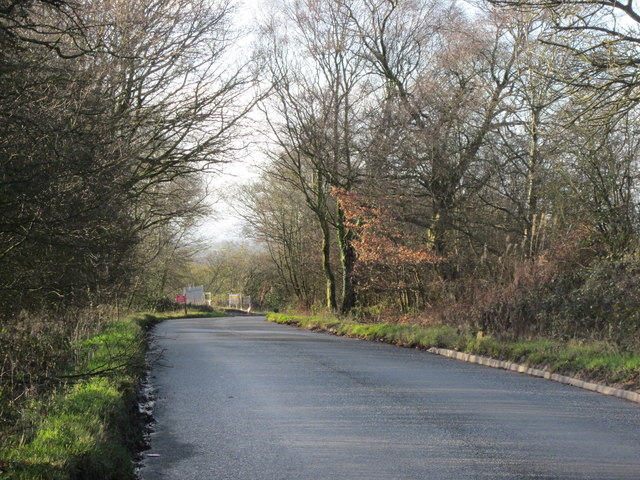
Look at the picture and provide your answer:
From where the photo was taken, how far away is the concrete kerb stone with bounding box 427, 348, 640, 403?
9.91 meters

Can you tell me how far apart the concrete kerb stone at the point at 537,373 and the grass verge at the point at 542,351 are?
0.47 ft

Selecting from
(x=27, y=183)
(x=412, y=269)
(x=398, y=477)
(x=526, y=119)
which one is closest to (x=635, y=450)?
(x=398, y=477)

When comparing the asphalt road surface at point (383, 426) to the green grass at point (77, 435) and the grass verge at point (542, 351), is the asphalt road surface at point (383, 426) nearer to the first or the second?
the green grass at point (77, 435)

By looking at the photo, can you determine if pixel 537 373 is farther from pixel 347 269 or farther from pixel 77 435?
pixel 347 269

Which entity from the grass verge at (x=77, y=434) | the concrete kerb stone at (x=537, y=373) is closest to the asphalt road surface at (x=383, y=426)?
the concrete kerb stone at (x=537, y=373)

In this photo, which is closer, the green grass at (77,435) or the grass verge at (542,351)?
the green grass at (77,435)

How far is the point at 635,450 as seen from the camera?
6.61m

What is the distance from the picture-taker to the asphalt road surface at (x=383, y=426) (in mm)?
6012

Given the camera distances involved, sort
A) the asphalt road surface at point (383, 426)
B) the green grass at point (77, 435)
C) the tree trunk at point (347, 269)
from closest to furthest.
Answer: the green grass at point (77, 435) → the asphalt road surface at point (383, 426) → the tree trunk at point (347, 269)

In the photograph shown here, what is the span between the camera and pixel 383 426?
7656 millimetres

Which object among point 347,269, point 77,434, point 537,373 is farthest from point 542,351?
point 347,269

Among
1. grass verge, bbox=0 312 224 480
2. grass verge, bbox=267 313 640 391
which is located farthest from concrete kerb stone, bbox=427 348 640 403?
grass verge, bbox=0 312 224 480

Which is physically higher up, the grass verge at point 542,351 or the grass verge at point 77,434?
the grass verge at point 542,351

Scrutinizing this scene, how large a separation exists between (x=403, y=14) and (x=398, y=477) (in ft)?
71.6
